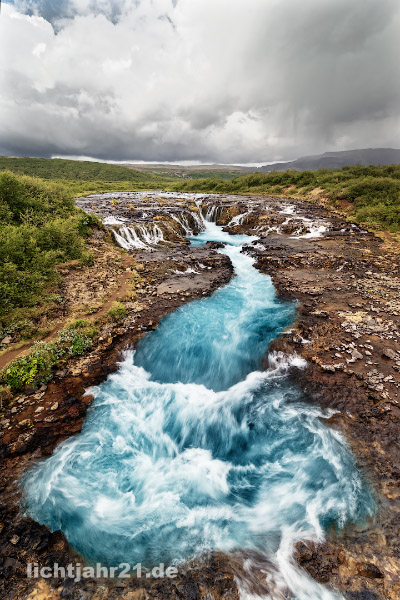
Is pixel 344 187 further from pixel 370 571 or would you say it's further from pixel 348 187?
pixel 370 571

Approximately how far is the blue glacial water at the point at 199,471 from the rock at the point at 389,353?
Answer: 3099 millimetres

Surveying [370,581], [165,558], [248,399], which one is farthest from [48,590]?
[248,399]

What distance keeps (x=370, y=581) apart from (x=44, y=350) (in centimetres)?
1047

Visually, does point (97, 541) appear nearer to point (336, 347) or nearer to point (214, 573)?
point (214, 573)

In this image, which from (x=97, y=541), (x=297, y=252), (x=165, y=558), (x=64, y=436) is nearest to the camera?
(x=165, y=558)

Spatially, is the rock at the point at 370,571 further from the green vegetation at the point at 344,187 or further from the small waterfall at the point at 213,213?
the small waterfall at the point at 213,213

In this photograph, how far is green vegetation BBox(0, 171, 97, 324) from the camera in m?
11.0

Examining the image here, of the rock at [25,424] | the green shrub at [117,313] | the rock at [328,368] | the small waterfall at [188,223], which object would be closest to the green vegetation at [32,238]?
the green shrub at [117,313]

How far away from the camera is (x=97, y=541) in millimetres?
5289

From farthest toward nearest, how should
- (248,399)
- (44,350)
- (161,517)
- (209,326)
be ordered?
(209,326), (44,350), (248,399), (161,517)

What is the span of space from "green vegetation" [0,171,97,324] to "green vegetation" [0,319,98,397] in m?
2.87

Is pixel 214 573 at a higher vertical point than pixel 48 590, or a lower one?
lower

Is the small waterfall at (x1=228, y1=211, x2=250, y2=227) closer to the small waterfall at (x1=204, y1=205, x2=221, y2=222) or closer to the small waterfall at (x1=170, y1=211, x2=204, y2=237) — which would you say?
the small waterfall at (x1=204, y1=205, x2=221, y2=222)

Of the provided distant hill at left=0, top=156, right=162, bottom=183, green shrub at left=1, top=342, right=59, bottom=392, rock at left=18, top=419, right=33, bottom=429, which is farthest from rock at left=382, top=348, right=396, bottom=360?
distant hill at left=0, top=156, right=162, bottom=183
